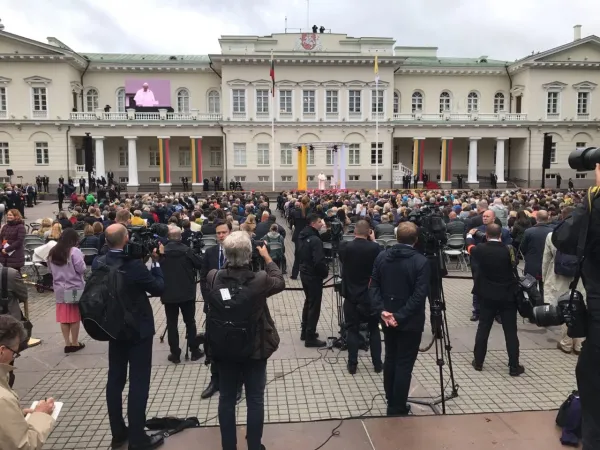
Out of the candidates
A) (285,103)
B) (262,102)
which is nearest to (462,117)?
(285,103)

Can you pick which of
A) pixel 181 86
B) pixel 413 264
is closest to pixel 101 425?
pixel 413 264

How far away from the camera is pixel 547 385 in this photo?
242 inches

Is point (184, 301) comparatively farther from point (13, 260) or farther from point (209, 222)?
point (209, 222)

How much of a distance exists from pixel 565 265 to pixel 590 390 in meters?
4.12

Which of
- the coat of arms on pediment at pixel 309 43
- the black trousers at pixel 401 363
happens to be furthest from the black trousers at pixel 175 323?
the coat of arms on pediment at pixel 309 43

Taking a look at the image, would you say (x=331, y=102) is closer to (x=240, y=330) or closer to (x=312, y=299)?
(x=312, y=299)

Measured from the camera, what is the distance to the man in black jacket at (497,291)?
6355 millimetres

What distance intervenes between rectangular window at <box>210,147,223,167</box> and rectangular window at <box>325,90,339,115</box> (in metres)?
11.5

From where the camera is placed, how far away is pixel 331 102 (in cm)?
4484

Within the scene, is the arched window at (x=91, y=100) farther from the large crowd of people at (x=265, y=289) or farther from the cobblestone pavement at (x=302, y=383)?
the cobblestone pavement at (x=302, y=383)

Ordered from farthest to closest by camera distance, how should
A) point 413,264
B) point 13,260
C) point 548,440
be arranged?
point 13,260
point 413,264
point 548,440

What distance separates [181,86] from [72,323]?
144ft

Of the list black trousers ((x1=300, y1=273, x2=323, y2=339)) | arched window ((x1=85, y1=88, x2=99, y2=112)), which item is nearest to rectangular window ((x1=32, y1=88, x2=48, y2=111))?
arched window ((x1=85, y1=88, x2=99, y2=112))

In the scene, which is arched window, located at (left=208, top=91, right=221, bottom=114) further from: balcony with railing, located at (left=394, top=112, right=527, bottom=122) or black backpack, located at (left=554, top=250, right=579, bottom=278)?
black backpack, located at (left=554, top=250, right=579, bottom=278)
